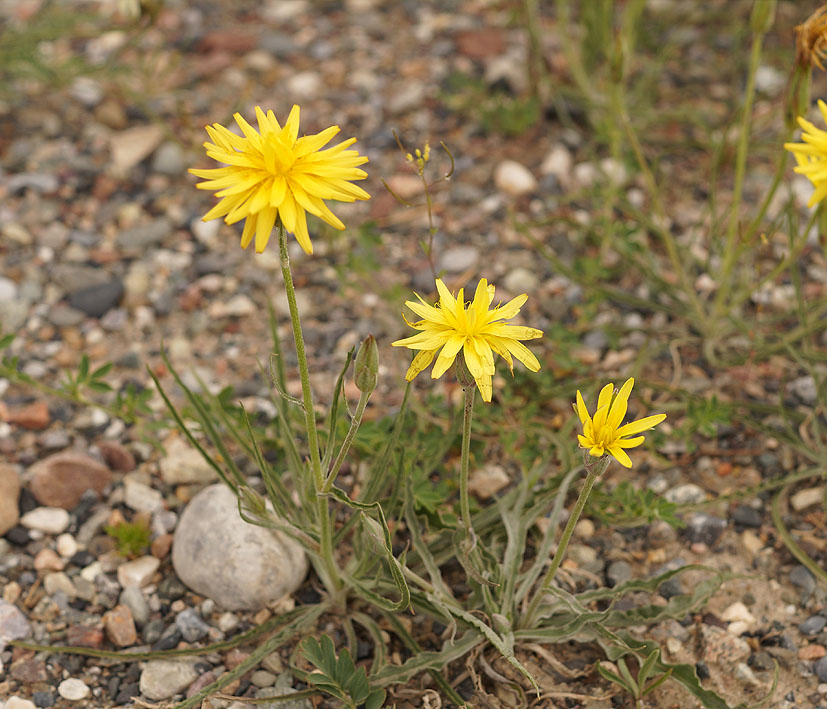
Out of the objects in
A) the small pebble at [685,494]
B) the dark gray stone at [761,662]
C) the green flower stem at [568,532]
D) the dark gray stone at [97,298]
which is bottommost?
the dark gray stone at [761,662]

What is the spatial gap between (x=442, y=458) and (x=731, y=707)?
3.62 feet

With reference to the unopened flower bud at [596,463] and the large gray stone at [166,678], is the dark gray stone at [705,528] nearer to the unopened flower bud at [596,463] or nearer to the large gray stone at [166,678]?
the unopened flower bud at [596,463]

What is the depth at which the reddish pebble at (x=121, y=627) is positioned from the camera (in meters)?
2.39

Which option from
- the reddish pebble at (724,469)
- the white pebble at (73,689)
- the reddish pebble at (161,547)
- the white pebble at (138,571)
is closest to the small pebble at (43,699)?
the white pebble at (73,689)

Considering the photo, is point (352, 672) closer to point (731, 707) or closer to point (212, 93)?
point (731, 707)

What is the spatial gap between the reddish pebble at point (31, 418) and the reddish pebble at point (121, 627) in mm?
876

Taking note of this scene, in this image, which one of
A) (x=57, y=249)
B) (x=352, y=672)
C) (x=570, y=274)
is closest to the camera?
(x=352, y=672)

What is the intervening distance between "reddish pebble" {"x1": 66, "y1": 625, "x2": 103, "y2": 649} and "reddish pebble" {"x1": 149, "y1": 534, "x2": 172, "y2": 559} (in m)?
0.28

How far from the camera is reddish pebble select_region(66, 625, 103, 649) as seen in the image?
2377 mm

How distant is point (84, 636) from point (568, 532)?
1.41m

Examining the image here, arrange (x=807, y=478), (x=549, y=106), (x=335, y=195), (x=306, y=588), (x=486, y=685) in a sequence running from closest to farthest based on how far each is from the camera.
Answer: (x=335, y=195) → (x=486, y=685) → (x=306, y=588) → (x=807, y=478) → (x=549, y=106)

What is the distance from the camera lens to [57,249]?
3.71m

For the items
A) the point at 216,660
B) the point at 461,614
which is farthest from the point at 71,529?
the point at 461,614

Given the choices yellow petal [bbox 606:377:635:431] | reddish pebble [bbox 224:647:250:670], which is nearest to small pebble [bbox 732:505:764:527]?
yellow petal [bbox 606:377:635:431]
